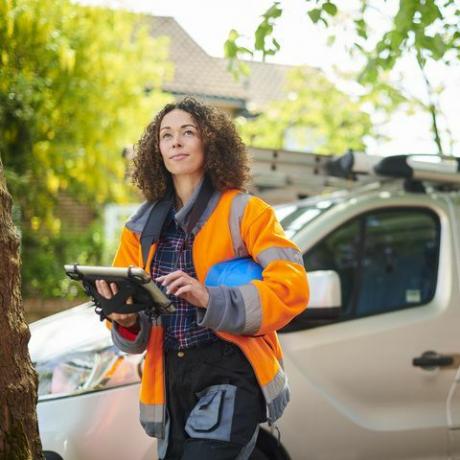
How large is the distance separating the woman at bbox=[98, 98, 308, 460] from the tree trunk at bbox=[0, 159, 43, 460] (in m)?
0.29

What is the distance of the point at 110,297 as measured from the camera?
2.77 metres

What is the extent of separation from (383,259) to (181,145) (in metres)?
3.13

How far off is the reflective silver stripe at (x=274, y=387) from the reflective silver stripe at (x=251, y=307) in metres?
0.27

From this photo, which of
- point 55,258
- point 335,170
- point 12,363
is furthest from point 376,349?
point 55,258

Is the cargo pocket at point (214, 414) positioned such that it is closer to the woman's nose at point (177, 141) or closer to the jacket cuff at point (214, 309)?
the jacket cuff at point (214, 309)

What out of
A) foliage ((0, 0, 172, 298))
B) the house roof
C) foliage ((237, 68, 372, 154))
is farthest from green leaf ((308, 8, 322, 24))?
the house roof

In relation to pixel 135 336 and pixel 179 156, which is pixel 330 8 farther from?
pixel 135 336

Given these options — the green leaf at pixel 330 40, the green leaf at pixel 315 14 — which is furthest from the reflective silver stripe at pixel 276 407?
the green leaf at pixel 330 40

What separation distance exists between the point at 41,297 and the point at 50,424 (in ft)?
30.4

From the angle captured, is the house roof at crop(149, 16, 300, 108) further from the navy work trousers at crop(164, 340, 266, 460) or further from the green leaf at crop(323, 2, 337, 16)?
the navy work trousers at crop(164, 340, 266, 460)

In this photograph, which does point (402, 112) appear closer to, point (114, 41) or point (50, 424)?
point (114, 41)

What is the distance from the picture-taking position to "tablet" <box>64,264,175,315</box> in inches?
103

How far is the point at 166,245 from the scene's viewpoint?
3.05 meters

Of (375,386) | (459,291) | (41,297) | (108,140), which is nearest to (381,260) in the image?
(459,291)
